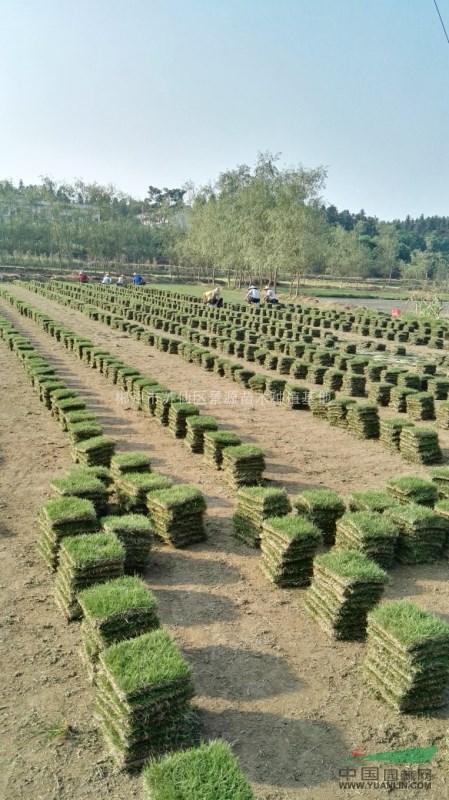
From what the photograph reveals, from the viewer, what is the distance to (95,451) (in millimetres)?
12312

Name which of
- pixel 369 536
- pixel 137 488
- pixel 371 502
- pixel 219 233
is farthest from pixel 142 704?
pixel 219 233

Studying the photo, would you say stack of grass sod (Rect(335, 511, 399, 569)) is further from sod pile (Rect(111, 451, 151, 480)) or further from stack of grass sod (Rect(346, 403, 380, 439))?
stack of grass sod (Rect(346, 403, 380, 439))

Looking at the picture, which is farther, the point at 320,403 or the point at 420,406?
the point at 320,403

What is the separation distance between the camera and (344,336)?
113 ft

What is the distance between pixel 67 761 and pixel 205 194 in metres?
94.8

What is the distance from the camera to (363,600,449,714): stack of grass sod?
6.04 meters

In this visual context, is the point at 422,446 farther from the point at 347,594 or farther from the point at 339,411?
the point at 347,594

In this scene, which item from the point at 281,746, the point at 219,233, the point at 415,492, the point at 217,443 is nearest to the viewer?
the point at 281,746

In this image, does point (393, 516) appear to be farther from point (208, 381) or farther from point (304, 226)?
point (304, 226)

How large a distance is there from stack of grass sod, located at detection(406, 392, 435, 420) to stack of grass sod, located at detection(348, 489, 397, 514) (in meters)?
7.89

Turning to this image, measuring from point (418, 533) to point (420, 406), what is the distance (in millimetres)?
8850

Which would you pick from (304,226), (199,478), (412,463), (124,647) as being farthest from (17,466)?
(304,226)

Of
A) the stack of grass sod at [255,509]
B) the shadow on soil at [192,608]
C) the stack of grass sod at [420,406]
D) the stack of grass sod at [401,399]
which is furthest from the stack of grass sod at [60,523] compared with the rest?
the stack of grass sod at [401,399]

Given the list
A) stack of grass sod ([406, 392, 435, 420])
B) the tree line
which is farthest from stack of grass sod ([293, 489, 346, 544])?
the tree line
